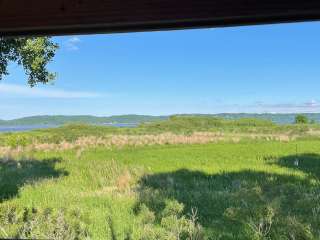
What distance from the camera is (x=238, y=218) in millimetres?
5812

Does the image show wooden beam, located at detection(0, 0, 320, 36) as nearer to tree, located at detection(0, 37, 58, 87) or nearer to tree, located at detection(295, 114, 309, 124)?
tree, located at detection(0, 37, 58, 87)

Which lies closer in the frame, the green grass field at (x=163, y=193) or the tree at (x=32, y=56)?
the green grass field at (x=163, y=193)

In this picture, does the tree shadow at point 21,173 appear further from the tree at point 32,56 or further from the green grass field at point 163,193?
the tree at point 32,56

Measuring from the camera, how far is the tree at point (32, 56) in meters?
5.68

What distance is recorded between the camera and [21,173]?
9234mm

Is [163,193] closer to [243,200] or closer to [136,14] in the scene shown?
[243,200]

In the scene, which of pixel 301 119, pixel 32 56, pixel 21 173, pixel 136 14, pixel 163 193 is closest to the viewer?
pixel 136 14

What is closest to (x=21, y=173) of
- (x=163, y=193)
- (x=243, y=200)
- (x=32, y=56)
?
(x=163, y=193)

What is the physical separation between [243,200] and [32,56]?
3.63 m

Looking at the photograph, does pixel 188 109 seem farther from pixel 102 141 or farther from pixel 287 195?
pixel 287 195

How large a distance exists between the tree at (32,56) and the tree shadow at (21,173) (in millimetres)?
2009

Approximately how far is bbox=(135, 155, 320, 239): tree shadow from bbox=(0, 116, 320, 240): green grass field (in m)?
0.02

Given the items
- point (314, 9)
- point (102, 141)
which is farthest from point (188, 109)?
point (314, 9)

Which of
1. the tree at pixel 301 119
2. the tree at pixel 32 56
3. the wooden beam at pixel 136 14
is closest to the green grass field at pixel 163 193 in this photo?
the tree at pixel 32 56
